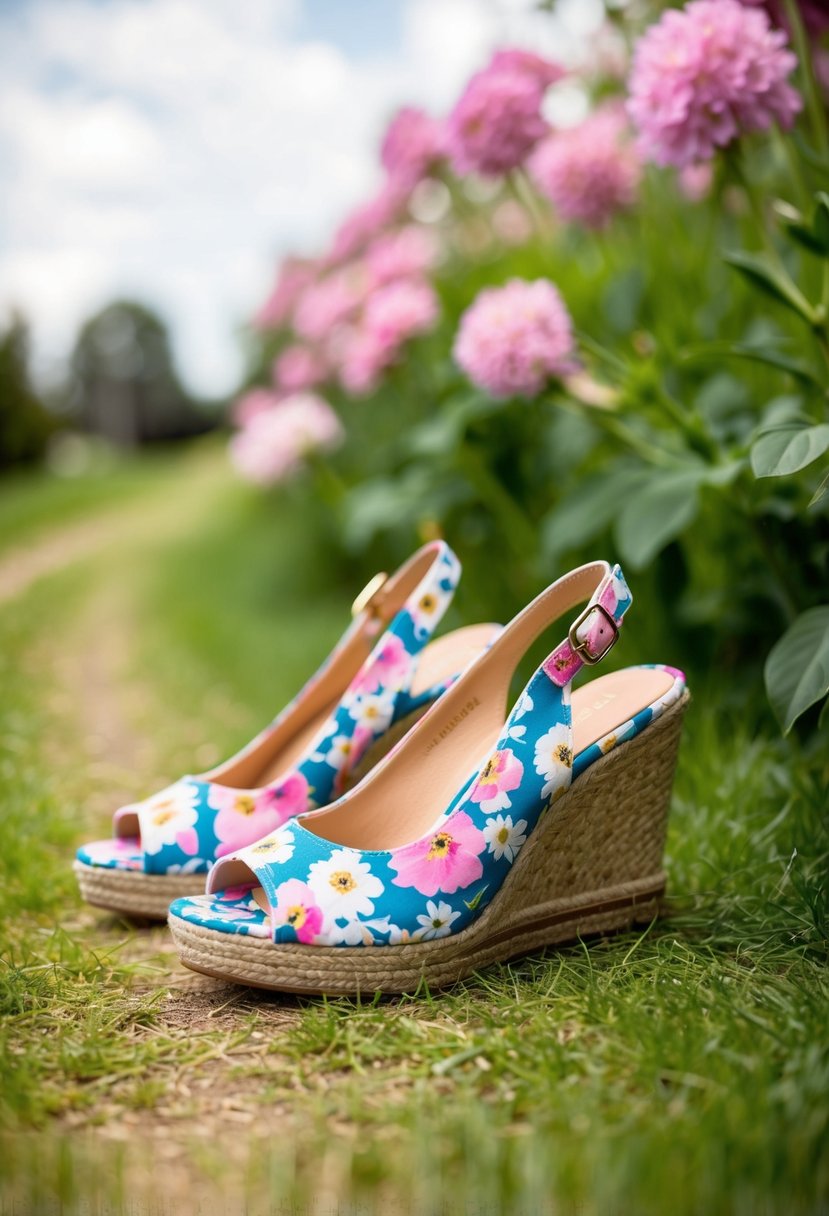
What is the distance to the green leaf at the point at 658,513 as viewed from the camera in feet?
5.91

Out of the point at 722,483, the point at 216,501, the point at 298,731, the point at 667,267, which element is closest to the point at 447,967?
the point at 298,731

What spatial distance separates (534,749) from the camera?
1.29 m

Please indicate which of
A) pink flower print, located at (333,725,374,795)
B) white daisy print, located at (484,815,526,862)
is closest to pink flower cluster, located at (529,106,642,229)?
pink flower print, located at (333,725,374,795)

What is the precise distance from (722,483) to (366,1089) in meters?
1.11

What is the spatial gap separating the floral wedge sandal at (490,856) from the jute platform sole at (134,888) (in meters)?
0.21

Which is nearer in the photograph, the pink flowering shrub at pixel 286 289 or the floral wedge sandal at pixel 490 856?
the floral wedge sandal at pixel 490 856

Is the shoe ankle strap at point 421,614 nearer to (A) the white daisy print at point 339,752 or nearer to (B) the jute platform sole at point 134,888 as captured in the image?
(A) the white daisy print at point 339,752

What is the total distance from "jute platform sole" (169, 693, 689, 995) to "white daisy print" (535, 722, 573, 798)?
36mm

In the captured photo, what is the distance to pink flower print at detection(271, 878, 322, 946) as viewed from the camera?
1209 mm

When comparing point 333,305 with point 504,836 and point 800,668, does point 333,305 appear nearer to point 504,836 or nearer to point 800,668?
point 800,668

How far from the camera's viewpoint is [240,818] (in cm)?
159

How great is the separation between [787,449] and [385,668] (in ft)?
2.22

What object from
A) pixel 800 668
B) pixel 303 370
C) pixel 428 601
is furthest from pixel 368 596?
pixel 303 370

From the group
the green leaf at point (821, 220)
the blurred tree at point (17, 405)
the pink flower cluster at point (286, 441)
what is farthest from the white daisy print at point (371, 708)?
the blurred tree at point (17, 405)
